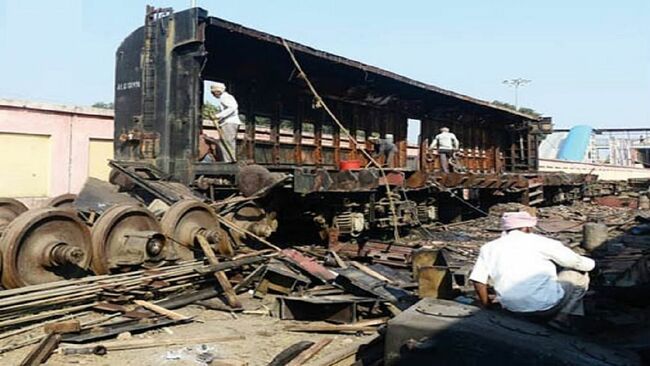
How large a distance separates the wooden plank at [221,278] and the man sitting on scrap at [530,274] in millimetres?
3136

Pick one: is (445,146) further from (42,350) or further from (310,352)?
(42,350)

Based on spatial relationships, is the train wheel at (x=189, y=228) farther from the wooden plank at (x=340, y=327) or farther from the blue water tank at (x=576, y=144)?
the blue water tank at (x=576, y=144)

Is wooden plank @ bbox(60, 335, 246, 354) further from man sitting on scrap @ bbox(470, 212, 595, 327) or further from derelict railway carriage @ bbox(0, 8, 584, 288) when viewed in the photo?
man sitting on scrap @ bbox(470, 212, 595, 327)

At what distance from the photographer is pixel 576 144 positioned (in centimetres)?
4450

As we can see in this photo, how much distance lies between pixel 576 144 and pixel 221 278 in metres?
42.8

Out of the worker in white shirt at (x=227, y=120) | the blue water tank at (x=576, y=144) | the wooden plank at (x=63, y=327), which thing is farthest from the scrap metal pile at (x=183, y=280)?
the blue water tank at (x=576, y=144)

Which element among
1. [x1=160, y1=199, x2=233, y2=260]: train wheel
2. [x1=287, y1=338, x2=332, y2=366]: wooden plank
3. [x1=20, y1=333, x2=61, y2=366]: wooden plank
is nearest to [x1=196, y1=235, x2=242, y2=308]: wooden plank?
[x1=160, y1=199, x2=233, y2=260]: train wheel

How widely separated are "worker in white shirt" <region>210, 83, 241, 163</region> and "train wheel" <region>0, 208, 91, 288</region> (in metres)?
Result: 3.90

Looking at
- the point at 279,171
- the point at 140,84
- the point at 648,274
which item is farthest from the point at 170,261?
the point at 648,274

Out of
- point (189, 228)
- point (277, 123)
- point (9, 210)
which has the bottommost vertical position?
point (189, 228)

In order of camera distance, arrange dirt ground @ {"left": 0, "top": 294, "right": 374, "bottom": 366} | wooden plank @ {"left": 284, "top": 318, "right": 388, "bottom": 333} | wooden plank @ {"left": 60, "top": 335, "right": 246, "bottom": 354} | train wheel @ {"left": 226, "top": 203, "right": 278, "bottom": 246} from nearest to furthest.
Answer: dirt ground @ {"left": 0, "top": 294, "right": 374, "bottom": 366}, wooden plank @ {"left": 60, "top": 335, "right": 246, "bottom": 354}, wooden plank @ {"left": 284, "top": 318, "right": 388, "bottom": 333}, train wheel @ {"left": 226, "top": 203, "right": 278, "bottom": 246}

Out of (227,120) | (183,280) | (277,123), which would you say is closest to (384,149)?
(277,123)

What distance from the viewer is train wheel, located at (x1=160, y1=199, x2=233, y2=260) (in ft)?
25.0

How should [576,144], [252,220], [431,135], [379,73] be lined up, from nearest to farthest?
[252,220] → [379,73] → [431,135] → [576,144]
